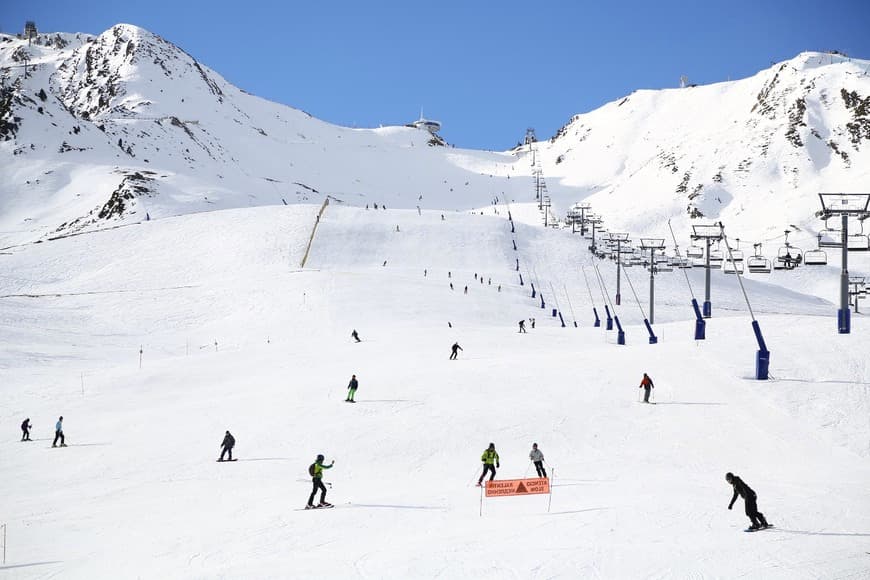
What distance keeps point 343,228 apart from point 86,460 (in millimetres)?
69172

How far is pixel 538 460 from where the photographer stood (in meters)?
20.8

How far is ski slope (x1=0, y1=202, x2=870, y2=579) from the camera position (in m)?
15.1

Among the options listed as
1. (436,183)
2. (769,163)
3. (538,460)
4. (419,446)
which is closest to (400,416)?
(419,446)

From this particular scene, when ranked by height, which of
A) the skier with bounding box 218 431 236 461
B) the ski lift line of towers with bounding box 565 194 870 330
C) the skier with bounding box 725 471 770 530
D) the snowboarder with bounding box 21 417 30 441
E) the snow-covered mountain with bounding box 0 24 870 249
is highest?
the snow-covered mountain with bounding box 0 24 870 249

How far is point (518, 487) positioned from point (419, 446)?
578 cm

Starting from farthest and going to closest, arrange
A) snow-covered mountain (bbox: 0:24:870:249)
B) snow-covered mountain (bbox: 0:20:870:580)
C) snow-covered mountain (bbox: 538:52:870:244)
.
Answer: snow-covered mountain (bbox: 538:52:870:244) → snow-covered mountain (bbox: 0:24:870:249) → snow-covered mountain (bbox: 0:20:870:580)

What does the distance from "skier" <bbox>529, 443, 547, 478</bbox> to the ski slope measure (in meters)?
0.53

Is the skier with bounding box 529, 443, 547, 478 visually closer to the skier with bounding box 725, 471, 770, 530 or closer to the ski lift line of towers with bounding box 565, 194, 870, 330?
the skier with bounding box 725, 471, 770, 530

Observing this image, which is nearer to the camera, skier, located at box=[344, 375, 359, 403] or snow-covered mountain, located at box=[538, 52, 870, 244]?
skier, located at box=[344, 375, 359, 403]

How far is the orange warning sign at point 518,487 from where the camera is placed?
1903 cm

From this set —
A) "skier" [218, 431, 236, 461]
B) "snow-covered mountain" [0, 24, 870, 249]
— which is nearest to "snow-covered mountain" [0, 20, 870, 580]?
"skier" [218, 431, 236, 461]

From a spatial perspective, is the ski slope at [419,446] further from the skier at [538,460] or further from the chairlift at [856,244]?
the chairlift at [856,244]

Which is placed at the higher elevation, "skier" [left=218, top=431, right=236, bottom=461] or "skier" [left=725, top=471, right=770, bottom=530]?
"skier" [left=725, top=471, right=770, bottom=530]

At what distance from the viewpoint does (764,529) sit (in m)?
15.7
